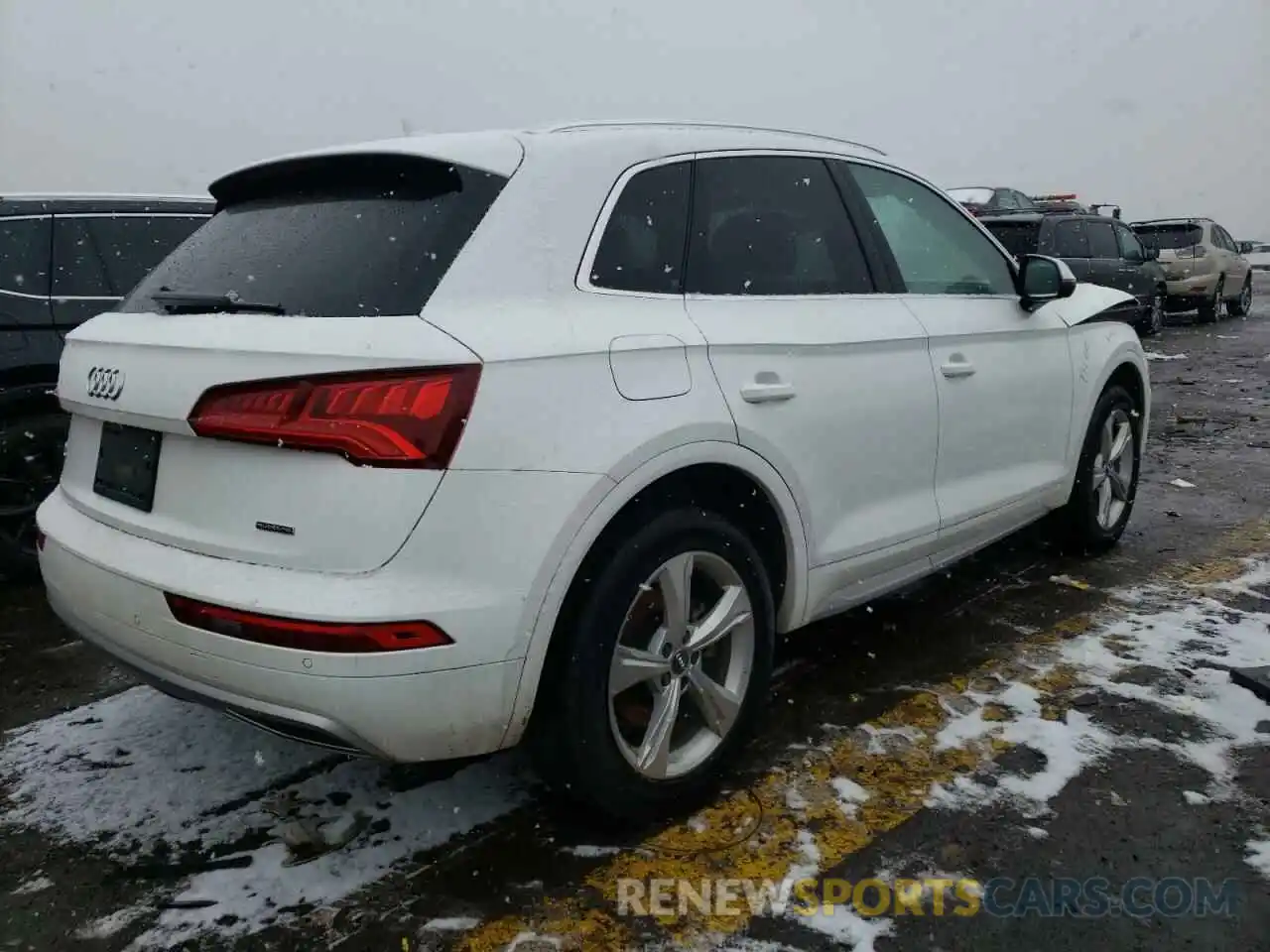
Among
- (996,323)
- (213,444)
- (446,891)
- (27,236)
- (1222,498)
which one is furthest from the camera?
(1222,498)

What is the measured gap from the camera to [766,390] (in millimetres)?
2680

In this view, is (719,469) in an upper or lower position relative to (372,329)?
lower

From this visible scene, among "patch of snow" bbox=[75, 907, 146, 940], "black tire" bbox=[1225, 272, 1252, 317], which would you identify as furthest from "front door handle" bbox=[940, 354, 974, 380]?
"black tire" bbox=[1225, 272, 1252, 317]

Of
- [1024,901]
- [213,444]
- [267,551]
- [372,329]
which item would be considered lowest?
[1024,901]

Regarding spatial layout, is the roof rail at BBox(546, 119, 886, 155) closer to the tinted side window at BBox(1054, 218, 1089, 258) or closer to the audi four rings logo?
the audi four rings logo

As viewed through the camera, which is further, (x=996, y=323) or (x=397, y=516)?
(x=996, y=323)

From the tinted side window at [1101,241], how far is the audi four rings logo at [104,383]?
14.1 metres

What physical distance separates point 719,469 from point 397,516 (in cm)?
90

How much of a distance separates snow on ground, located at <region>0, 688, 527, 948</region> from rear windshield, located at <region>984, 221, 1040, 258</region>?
38.2 feet

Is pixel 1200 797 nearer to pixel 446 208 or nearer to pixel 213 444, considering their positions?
pixel 446 208

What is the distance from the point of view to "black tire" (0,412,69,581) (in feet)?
14.6

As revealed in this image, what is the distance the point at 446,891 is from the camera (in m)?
2.34

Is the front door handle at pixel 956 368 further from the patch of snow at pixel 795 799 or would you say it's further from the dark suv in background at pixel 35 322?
the dark suv in background at pixel 35 322

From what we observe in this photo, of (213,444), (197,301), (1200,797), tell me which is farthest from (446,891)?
(1200,797)
